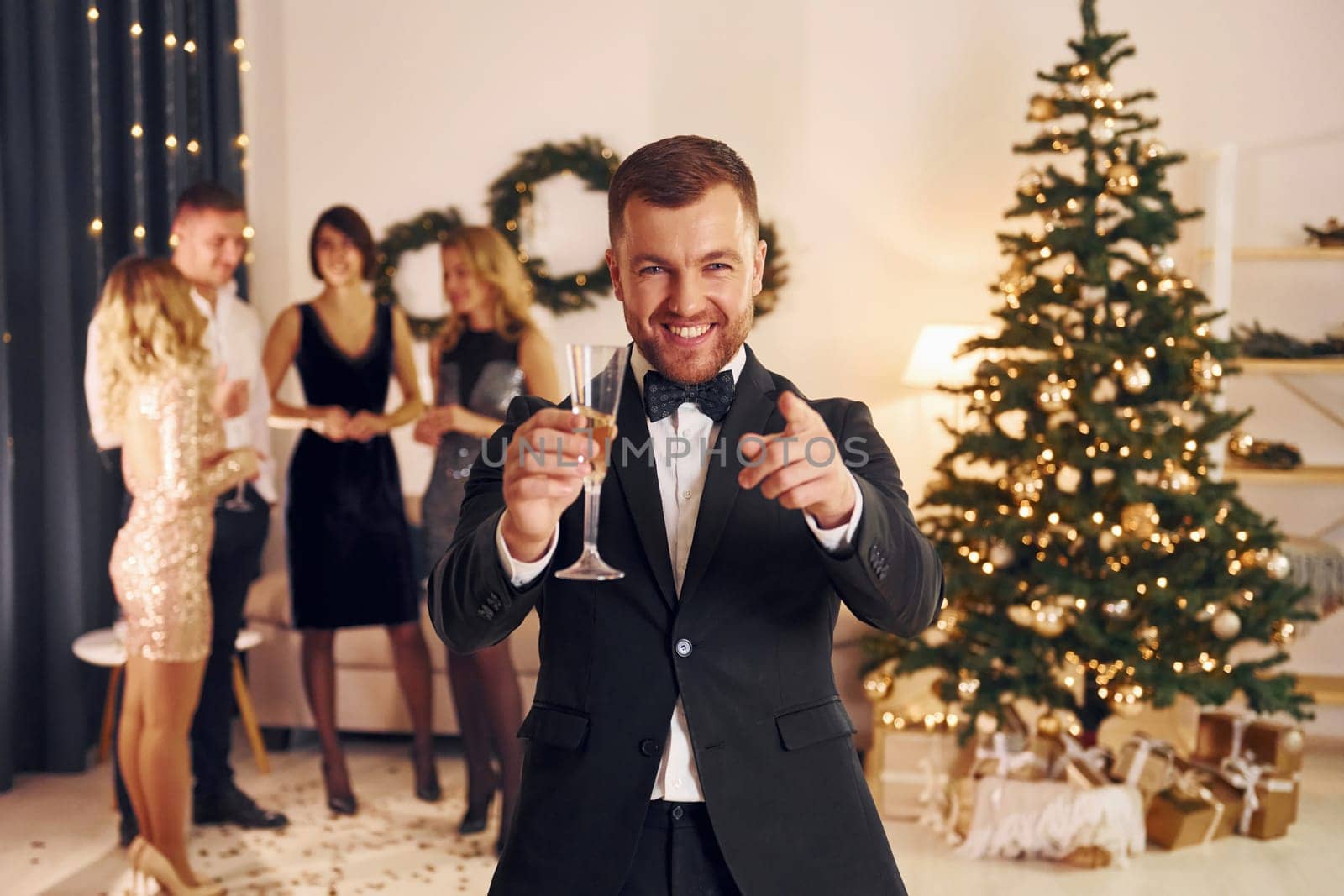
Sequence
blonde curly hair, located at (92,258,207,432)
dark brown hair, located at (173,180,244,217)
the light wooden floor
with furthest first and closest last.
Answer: dark brown hair, located at (173,180,244,217), the light wooden floor, blonde curly hair, located at (92,258,207,432)

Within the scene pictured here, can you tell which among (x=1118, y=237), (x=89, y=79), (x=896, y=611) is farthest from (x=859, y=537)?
(x=89, y=79)

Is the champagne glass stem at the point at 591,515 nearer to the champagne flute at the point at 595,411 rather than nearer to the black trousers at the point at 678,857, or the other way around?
the champagne flute at the point at 595,411

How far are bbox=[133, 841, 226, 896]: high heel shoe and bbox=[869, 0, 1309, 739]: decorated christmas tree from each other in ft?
6.79

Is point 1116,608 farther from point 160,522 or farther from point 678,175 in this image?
point 678,175

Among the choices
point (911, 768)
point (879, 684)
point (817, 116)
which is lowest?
point (911, 768)

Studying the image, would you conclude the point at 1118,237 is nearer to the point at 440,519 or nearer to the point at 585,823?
the point at 440,519

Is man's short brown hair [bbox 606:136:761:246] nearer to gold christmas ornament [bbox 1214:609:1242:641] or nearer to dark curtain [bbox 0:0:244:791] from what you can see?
gold christmas ornament [bbox 1214:609:1242:641]

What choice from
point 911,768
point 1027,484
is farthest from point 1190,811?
point 1027,484

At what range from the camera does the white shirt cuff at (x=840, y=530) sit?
109 centimetres

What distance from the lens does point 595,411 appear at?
1140 millimetres

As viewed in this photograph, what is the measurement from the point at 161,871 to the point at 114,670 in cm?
121

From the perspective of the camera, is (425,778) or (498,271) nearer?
(498,271)

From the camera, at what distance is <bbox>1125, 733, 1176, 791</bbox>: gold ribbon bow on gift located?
3.48 m

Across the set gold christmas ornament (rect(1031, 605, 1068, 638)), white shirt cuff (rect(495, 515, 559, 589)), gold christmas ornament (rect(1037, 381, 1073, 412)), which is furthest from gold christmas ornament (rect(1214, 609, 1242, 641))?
white shirt cuff (rect(495, 515, 559, 589))
